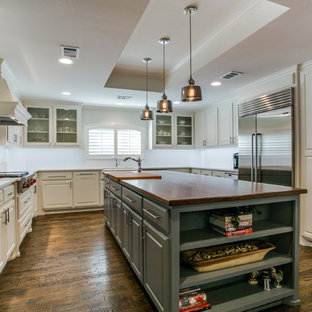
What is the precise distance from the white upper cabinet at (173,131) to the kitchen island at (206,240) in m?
3.91

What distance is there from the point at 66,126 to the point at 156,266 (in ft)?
14.5

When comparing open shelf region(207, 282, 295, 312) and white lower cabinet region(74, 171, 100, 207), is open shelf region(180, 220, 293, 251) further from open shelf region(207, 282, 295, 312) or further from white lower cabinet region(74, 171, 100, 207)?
white lower cabinet region(74, 171, 100, 207)

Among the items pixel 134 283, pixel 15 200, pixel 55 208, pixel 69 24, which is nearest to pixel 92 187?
pixel 55 208

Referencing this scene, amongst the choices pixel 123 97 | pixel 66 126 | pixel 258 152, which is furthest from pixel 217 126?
pixel 66 126

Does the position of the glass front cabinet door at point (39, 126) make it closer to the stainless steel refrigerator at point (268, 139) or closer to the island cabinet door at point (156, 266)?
the stainless steel refrigerator at point (268, 139)

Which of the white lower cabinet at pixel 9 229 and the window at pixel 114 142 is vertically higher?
the window at pixel 114 142

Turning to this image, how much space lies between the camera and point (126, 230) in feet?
8.23

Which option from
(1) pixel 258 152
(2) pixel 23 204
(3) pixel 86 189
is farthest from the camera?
(3) pixel 86 189

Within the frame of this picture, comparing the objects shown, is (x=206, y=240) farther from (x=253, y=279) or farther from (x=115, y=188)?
(x=115, y=188)

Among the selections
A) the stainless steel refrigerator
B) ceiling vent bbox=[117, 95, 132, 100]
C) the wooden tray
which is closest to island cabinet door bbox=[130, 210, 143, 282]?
the wooden tray

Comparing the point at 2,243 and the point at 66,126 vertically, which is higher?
the point at 66,126

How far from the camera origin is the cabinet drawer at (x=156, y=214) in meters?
1.56

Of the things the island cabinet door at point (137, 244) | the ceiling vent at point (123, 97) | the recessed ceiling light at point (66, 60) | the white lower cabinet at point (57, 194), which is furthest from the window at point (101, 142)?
the island cabinet door at point (137, 244)

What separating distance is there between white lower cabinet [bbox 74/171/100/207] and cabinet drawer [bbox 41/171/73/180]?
0.14 m
